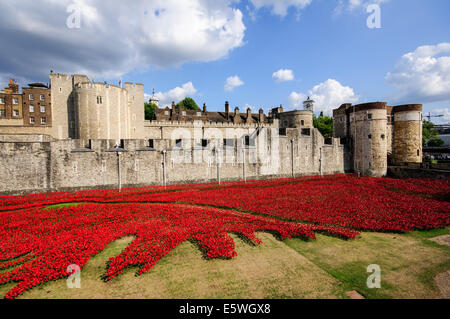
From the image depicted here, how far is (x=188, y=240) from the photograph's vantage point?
1039 cm

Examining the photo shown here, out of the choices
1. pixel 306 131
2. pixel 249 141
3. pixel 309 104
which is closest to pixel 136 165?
pixel 249 141

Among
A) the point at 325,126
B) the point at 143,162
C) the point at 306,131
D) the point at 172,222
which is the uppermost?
the point at 325,126

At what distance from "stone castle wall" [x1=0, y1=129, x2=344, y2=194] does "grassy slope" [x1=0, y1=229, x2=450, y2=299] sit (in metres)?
15.4

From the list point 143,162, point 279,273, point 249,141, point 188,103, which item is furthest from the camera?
point 188,103

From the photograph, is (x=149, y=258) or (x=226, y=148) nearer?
(x=149, y=258)

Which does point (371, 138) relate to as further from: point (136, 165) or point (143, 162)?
point (136, 165)

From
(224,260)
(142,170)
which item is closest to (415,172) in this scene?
(224,260)

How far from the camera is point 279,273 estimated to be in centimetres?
766

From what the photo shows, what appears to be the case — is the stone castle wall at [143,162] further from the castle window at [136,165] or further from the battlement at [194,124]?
the battlement at [194,124]

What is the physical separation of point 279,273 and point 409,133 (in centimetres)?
4015

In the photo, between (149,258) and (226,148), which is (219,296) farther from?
(226,148)

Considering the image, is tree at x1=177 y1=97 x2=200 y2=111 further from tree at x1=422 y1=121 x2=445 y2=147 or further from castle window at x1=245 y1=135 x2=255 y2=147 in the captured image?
tree at x1=422 y1=121 x2=445 y2=147

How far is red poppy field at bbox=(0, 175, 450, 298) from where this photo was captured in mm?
8383
